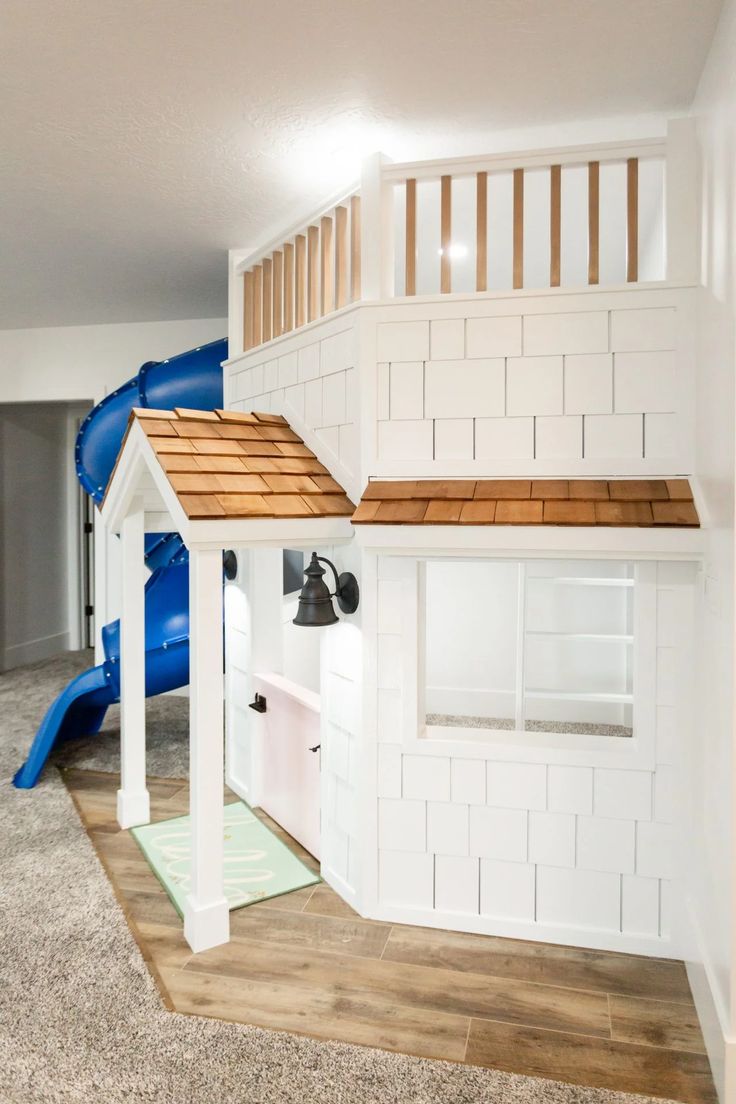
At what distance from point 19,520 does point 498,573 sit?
4246mm

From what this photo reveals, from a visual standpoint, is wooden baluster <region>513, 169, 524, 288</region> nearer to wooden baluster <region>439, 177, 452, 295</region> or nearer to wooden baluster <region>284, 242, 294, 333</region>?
wooden baluster <region>439, 177, 452, 295</region>

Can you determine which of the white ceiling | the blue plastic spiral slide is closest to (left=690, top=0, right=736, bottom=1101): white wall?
the white ceiling

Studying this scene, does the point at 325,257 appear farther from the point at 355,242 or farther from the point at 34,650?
the point at 34,650

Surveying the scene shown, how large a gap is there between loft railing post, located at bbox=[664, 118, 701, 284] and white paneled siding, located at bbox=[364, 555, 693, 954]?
0.92 meters

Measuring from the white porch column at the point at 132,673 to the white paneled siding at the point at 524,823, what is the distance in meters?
1.19

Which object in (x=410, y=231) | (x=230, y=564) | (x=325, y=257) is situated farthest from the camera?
(x=230, y=564)

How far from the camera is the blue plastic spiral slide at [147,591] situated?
3939mm

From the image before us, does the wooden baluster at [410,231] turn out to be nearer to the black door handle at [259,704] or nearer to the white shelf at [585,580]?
the black door handle at [259,704]

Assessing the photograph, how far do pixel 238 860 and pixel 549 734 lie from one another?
1.37 metres

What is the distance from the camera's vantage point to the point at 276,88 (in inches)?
88.2

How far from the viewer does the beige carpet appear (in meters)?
1.83

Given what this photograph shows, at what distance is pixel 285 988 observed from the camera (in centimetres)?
223

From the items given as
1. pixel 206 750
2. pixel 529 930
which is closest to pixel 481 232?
pixel 206 750

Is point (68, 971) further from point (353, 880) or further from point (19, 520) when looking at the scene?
point (19, 520)
